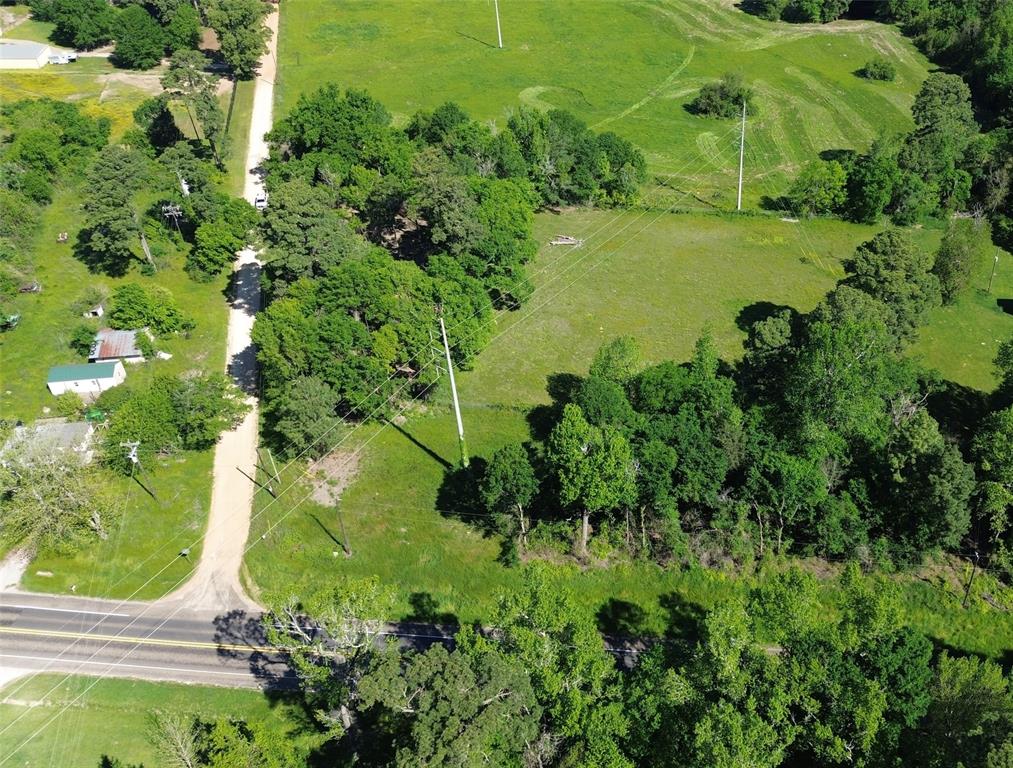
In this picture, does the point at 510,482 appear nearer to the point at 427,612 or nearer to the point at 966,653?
the point at 427,612

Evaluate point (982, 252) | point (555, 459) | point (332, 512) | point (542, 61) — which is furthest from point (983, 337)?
point (542, 61)

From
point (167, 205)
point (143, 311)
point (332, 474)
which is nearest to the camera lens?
point (332, 474)

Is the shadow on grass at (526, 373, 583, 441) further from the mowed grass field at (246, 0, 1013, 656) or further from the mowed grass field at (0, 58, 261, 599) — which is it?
the mowed grass field at (0, 58, 261, 599)

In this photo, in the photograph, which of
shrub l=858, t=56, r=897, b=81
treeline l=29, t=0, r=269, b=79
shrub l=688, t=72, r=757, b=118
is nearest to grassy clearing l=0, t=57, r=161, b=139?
treeline l=29, t=0, r=269, b=79

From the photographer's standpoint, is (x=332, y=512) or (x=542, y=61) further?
(x=542, y=61)

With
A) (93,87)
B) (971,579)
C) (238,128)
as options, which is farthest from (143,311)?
→ (93,87)

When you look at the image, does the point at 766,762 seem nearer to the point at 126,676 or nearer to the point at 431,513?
the point at 431,513

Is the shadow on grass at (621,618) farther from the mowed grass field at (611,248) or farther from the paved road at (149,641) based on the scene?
the paved road at (149,641)
